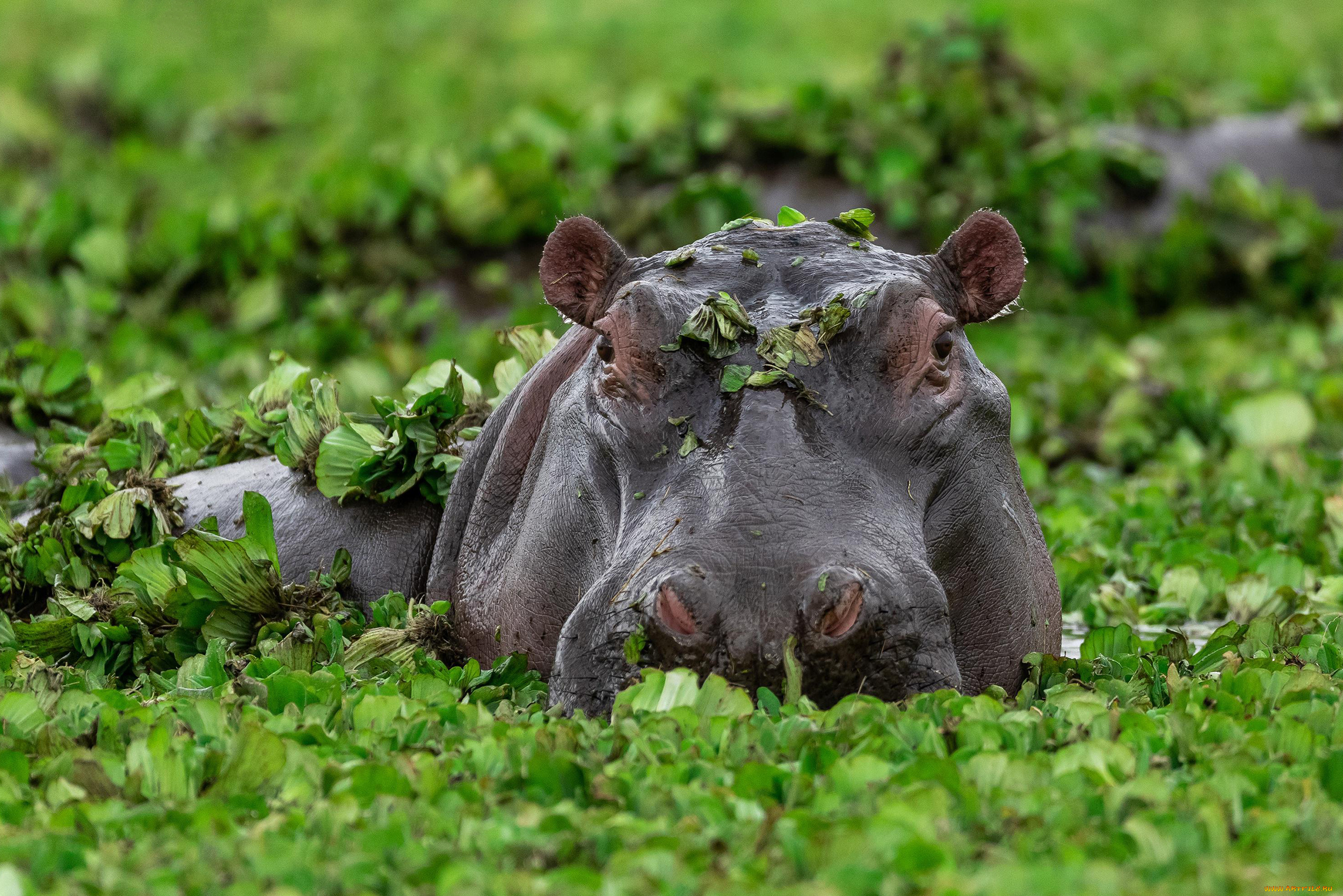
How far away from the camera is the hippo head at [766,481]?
3459mm

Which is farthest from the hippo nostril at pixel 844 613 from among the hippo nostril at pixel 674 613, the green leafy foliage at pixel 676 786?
the hippo nostril at pixel 674 613

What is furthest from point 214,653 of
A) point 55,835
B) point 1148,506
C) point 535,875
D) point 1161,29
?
point 1161,29

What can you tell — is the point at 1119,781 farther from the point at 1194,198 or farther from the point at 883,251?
the point at 1194,198

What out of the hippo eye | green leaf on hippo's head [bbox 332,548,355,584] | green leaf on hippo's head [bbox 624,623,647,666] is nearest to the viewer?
green leaf on hippo's head [bbox 624,623,647,666]

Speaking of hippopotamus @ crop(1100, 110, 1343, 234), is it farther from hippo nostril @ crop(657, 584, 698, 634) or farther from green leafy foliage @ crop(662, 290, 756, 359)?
hippo nostril @ crop(657, 584, 698, 634)

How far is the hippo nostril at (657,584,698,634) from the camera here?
11.1 ft

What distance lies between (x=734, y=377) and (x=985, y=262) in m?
0.99

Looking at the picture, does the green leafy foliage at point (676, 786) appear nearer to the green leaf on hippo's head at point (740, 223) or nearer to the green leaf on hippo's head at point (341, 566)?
the green leaf on hippo's head at point (341, 566)

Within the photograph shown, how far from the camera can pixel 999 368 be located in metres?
10.3

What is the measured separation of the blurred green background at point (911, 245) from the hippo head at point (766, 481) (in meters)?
1.59

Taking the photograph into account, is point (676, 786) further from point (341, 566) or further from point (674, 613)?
point (341, 566)

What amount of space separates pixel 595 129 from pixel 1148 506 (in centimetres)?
685

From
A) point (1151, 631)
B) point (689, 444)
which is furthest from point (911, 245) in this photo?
point (689, 444)

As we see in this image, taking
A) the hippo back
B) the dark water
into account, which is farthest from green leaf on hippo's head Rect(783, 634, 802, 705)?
the hippo back
